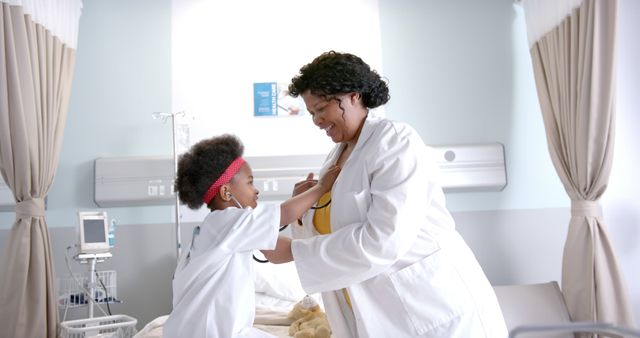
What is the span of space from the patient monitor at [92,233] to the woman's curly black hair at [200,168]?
1410 mm

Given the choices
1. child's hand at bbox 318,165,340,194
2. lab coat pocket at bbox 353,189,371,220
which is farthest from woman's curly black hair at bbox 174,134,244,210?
lab coat pocket at bbox 353,189,371,220

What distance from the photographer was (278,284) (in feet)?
9.87

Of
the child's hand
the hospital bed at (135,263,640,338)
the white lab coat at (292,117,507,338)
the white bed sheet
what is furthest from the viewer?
the hospital bed at (135,263,640,338)

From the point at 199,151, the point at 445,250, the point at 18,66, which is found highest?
the point at 18,66

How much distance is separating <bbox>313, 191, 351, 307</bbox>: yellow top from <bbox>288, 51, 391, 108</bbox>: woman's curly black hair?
0.31 metres

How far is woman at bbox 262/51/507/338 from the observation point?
1373 millimetres

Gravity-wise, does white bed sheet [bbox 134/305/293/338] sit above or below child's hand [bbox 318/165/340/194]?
below

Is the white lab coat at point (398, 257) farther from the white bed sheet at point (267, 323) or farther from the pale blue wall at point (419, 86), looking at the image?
the pale blue wall at point (419, 86)

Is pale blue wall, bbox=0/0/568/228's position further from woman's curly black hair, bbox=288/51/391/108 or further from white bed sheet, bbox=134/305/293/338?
woman's curly black hair, bbox=288/51/391/108

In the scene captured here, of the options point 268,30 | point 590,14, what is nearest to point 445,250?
point 590,14

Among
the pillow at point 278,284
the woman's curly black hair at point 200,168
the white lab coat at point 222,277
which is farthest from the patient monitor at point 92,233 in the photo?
the white lab coat at point 222,277

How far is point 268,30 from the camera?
3594 millimetres

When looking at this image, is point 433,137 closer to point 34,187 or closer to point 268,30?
point 268,30

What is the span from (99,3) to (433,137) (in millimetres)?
2261
